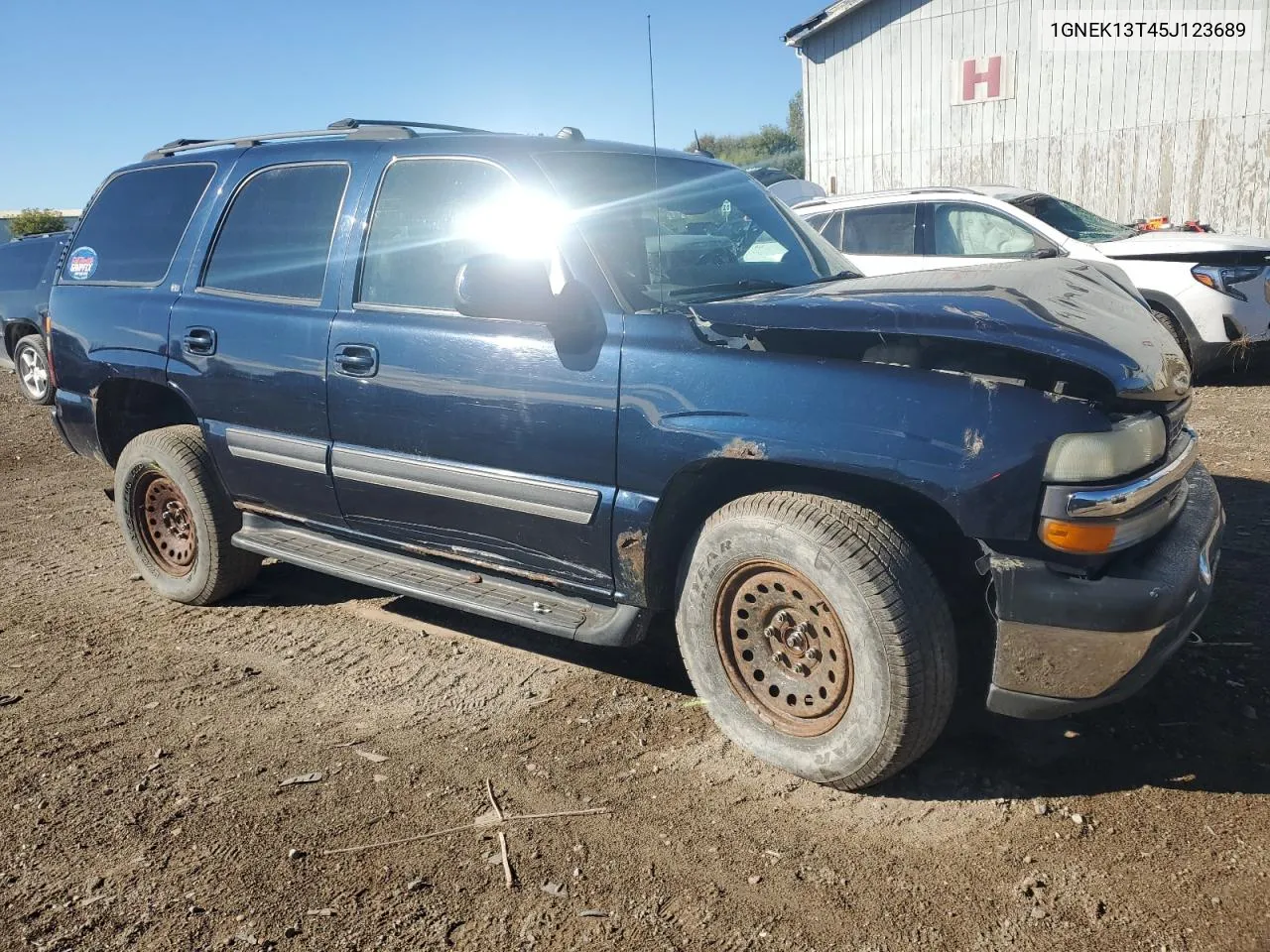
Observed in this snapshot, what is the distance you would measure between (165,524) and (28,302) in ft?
22.6

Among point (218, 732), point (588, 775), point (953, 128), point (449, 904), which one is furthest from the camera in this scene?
point (953, 128)

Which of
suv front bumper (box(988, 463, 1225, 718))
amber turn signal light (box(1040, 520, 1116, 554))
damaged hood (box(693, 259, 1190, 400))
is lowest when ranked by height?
suv front bumper (box(988, 463, 1225, 718))

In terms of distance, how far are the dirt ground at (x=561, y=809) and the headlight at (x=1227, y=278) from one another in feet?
15.1

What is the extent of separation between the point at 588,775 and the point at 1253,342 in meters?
7.36

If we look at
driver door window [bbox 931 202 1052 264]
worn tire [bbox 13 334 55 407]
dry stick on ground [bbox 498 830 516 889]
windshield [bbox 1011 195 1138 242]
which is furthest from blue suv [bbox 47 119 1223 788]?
worn tire [bbox 13 334 55 407]

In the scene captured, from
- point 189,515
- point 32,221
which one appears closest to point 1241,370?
point 189,515

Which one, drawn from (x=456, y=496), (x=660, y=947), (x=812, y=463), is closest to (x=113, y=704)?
(x=456, y=496)

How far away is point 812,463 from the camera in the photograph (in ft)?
9.14

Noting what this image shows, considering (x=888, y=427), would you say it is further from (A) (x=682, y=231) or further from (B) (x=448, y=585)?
(B) (x=448, y=585)

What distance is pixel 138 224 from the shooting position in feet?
15.6

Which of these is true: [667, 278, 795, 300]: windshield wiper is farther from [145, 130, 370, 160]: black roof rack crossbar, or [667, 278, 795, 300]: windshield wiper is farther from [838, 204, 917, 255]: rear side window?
[838, 204, 917, 255]: rear side window

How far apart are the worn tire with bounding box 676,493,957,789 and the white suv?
5555 mm

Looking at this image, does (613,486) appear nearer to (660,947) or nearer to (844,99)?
(660,947)

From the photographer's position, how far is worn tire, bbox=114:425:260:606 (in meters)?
4.46
